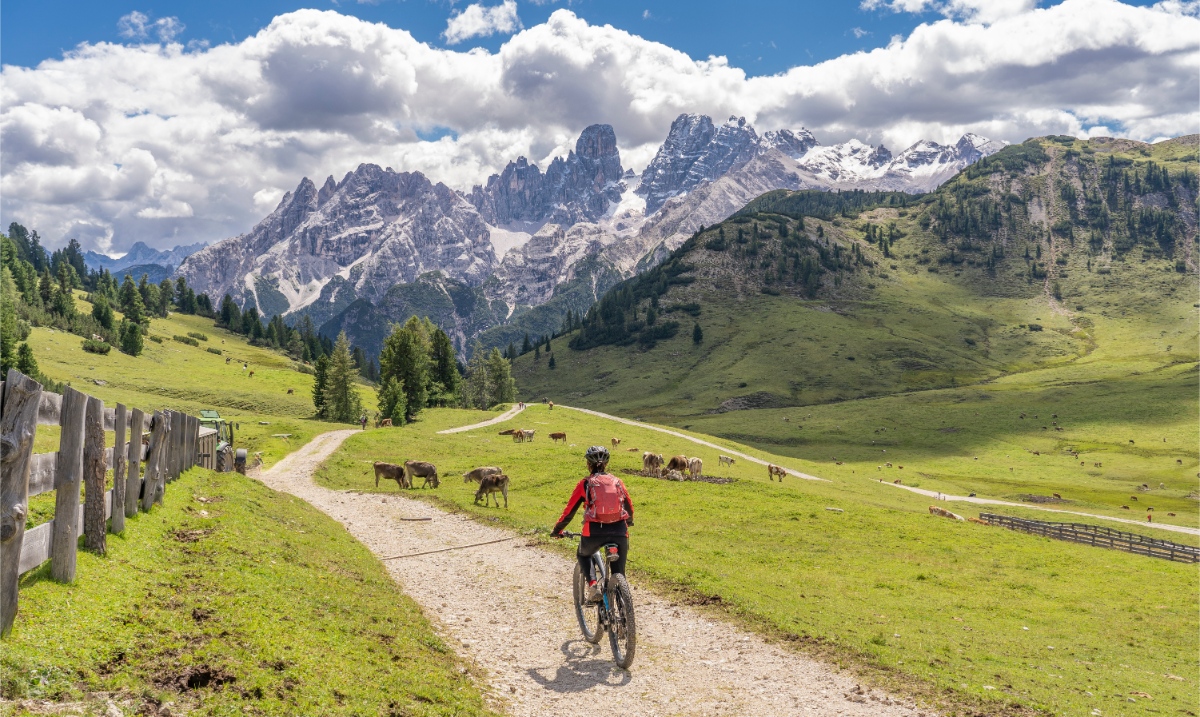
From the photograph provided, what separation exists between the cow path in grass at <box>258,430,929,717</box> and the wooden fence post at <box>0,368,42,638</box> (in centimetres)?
830

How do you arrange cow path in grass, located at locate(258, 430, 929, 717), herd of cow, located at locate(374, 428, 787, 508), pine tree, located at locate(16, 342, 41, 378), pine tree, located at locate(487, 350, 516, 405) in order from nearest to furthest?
cow path in grass, located at locate(258, 430, 929, 717) → herd of cow, located at locate(374, 428, 787, 508) → pine tree, located at locate(16, 342, 41, 378) → pine tree, located at locate(487, 350, 516, 405)

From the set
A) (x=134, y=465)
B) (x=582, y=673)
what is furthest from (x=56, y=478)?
(x=582, y=673)

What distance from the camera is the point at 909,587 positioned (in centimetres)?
2923

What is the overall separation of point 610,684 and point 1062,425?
186 meters

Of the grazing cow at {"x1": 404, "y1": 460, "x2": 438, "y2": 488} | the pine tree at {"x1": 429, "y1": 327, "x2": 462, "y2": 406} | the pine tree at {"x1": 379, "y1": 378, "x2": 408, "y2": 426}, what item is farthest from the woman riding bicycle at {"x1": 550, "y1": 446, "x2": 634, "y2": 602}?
the pine tree at {"x1": 429, "y1": 327, "x2": 462, "y2": 406}

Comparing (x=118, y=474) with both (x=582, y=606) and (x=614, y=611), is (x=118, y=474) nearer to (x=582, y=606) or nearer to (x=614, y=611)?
(x=582, y=606)

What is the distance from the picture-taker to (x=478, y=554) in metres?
27.0

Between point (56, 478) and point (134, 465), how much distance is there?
6.02 metres

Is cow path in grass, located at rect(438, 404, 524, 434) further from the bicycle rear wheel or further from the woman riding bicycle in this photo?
the woman riding bicycle

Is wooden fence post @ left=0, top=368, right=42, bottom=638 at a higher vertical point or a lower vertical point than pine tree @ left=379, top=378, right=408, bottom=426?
higher

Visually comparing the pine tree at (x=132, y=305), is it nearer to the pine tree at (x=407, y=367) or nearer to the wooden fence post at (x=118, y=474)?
the pine tree at (x=407, y=367)

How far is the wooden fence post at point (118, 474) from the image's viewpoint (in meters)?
14.8

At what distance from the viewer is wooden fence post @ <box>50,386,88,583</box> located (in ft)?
37.0

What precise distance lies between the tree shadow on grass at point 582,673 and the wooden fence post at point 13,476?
970cm
